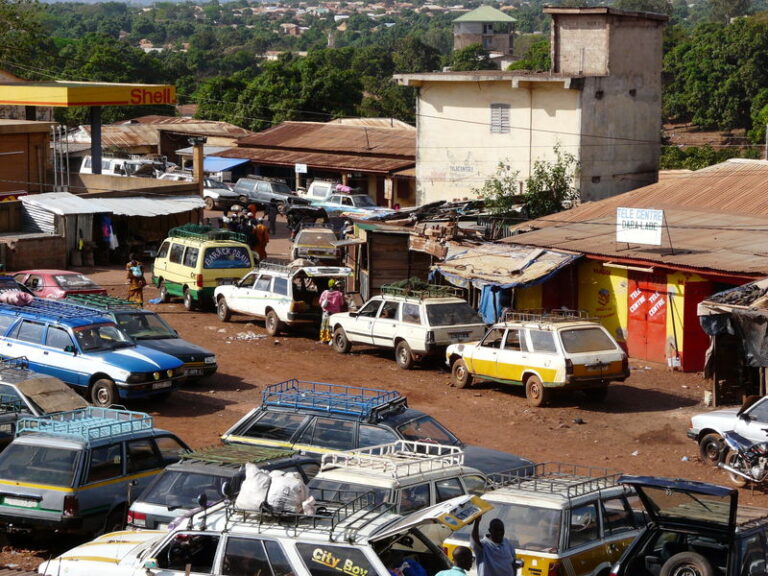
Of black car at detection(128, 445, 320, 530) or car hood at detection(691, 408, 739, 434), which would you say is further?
car hood at detection(691, 408, 739, 434)

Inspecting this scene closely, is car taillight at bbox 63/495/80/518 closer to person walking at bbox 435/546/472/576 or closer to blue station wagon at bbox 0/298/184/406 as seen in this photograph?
person walking at bbox 435/546/472/576

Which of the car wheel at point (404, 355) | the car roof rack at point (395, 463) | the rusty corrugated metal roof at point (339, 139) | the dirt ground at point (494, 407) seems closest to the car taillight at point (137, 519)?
the car roof rack at point (395, 463)

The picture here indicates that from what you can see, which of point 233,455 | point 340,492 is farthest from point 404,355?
point 340,492

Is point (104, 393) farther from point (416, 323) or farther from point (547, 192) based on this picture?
point (547, 192)

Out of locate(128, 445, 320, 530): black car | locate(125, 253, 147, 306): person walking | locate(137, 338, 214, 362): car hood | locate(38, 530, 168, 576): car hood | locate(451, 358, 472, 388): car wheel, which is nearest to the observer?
locate(38, 530, 168, 576): car hood

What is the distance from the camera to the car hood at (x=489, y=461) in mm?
14625

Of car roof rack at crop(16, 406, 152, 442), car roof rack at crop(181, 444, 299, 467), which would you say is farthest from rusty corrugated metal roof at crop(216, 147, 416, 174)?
car roof rack at crop(181, 444, 299, 467)

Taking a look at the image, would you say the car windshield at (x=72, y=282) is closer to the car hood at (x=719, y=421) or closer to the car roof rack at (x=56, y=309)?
the car roof rack at (x=56, y=309)

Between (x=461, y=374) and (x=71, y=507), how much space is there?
10828 mm

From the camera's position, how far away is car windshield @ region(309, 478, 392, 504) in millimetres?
10917

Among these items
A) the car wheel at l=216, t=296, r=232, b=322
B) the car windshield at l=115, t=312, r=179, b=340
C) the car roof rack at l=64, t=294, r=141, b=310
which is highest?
the car roof rack at l=64, t=294, r=141, b=310

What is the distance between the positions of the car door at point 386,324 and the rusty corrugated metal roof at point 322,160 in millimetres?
26202

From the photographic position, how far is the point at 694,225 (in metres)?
27.8

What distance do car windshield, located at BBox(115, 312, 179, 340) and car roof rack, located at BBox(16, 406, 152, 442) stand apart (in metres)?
6.18
